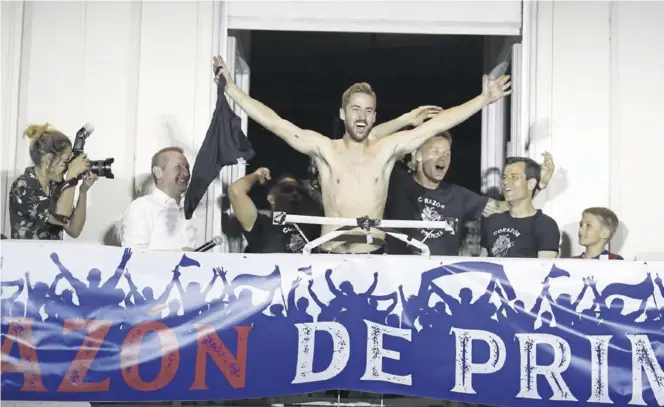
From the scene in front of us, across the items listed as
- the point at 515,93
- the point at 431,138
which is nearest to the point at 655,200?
the point at 515,93

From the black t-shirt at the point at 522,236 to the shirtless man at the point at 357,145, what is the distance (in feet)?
2.24

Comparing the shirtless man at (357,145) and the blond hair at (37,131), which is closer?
the shirtless man at (357,145)

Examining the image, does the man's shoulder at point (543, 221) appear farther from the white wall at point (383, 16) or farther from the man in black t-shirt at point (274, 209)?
the white wall at point (383, 16)

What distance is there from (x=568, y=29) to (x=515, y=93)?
1.74 feet

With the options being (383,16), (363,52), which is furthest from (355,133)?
(363,52)

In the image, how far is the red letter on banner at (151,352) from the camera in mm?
4461

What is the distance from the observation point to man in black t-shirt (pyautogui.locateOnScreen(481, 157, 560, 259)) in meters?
5.31

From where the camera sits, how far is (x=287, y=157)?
10.5m

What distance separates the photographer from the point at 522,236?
5.34 meters

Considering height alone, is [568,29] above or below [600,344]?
above

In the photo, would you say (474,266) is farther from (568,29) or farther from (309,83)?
(309,83)

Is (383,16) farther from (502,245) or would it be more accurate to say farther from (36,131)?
(36,131)

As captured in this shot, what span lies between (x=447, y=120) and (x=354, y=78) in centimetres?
483

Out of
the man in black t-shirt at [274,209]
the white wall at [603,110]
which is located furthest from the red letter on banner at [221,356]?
the white wall at [603,110]
